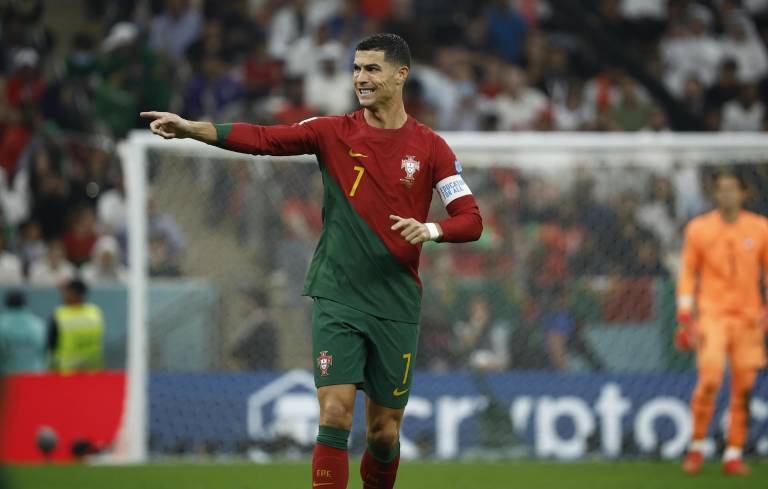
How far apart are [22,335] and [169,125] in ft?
26.7

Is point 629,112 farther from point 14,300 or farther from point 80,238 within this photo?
point 14,300

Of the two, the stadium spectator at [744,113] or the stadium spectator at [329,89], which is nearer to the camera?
the stadium spectator at [329,89]

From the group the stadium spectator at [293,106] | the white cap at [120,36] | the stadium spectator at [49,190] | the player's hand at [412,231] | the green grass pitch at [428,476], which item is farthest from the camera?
the white cap at [120,36]

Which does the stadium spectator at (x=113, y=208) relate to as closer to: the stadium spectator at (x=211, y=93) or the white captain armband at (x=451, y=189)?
the stadium spectator at (x=211, y=93)

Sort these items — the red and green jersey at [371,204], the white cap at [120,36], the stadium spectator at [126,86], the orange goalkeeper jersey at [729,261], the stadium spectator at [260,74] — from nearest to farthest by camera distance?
1. the red and green jersey at [371,204]
2. the orange goalkeeper jersey at [729,261]
3. the stadium spectator at [126,86]
4. the white cap at [120,36]
5. the stadium spectator at [260,74]

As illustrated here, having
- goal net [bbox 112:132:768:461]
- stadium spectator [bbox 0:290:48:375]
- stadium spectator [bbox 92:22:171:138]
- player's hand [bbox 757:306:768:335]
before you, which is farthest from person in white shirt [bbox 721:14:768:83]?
stadium spectator [bbox 0:290:48:375]

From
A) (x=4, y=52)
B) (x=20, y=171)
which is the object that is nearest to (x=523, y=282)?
(x=20, y=171)

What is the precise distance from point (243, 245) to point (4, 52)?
606 centimetres

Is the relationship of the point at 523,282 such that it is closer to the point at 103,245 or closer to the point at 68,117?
the point at 103,245

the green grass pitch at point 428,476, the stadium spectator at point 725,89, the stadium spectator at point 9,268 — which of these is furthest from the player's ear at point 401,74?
the stadium spectator at point 725,89

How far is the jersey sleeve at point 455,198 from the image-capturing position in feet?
20.4

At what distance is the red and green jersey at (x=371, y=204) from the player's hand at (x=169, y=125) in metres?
0.44

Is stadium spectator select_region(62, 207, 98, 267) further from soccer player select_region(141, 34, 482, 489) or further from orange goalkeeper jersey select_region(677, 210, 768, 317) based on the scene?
soccer player select_region(141, 34, 482, 489)

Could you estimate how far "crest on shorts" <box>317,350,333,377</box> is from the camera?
6104 mm
